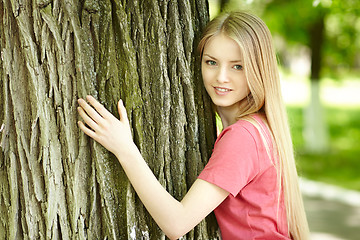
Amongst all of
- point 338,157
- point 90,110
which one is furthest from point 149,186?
point 338,157

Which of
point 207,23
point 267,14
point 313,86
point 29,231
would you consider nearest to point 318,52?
point 313,86

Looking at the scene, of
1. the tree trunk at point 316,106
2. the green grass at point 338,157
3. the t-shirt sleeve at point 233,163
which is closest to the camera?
the t-shirt sleeve at point 233,163

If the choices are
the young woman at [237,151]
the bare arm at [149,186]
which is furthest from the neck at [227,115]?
the bare arm at [149,186]

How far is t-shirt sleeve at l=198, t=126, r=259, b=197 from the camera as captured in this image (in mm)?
2084

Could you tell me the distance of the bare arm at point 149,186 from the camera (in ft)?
6.86

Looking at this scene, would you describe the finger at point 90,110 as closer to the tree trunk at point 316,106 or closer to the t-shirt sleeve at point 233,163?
the t-shirt sleeve at point 233,163

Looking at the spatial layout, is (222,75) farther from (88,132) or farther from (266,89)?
(88,132)

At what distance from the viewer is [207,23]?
8.02ft

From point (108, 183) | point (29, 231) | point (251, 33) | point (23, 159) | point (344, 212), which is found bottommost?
point (344, 212)

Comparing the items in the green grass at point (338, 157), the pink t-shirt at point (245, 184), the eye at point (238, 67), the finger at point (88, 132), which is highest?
the eye at point (238, 67)

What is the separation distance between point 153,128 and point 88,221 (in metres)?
0.50

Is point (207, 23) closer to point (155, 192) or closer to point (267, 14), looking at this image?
point (155, 192)

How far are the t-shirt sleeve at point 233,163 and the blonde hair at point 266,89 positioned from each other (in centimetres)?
14

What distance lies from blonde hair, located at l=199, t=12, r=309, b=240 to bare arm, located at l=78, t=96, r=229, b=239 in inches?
14.4
